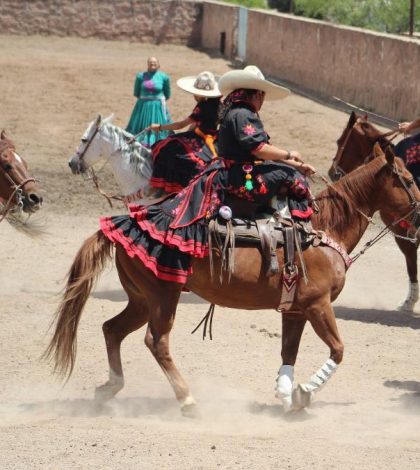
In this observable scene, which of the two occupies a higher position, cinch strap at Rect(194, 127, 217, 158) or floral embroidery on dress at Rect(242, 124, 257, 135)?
floral embroidery on dress at Rect(242, 124, 257, 135)

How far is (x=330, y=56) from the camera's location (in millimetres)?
21750

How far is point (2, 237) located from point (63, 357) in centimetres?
588

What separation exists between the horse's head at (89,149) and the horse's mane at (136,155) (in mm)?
174

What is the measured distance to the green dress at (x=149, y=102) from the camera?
1462cm

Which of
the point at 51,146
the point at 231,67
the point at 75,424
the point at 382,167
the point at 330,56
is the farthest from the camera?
the point at 231,67

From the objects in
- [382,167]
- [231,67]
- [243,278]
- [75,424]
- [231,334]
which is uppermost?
[382,167]

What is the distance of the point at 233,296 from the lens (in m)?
7.48

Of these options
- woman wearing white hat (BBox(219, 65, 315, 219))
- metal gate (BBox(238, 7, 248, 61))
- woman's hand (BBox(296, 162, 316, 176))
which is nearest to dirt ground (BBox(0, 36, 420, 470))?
woman wearing white hat (BBox(219, 65, 315, 219))

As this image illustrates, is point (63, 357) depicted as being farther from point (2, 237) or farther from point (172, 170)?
point (2, 237)

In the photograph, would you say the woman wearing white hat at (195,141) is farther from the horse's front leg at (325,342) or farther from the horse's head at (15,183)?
the horse's front leg at (325,342)

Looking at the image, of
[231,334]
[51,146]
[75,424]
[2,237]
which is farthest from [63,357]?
[51,146]

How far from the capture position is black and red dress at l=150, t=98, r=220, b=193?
9852 mm

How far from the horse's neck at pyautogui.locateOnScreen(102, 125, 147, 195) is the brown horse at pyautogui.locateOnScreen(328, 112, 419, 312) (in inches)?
77.3

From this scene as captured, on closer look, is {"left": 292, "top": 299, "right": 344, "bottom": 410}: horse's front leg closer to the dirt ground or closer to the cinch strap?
the dirt ground
